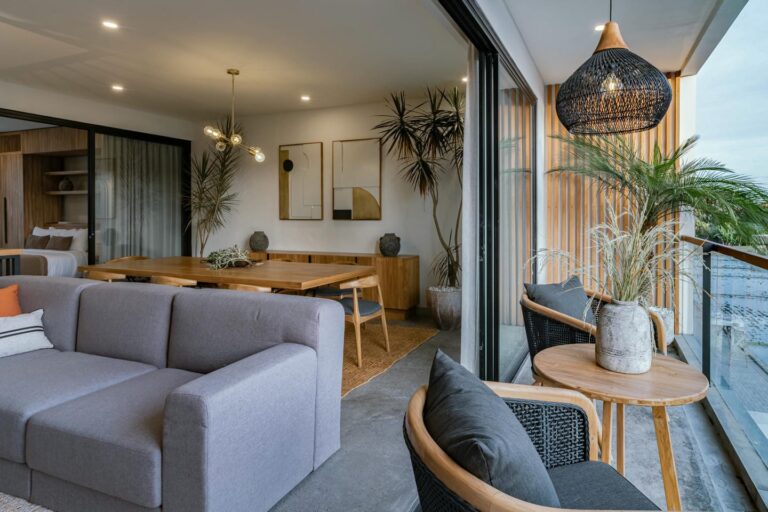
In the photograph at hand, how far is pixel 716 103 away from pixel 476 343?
353cm

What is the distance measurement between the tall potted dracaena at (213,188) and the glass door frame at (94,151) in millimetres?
143

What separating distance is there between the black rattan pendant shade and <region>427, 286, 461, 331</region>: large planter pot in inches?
105

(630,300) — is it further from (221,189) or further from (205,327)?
(221,189)

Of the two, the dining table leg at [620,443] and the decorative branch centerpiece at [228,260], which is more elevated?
the decorative branch centerpiece at [228,260]

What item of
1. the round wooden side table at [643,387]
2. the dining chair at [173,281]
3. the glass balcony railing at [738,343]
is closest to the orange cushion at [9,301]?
the dining chair at [173,281]

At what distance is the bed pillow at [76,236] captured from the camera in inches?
236

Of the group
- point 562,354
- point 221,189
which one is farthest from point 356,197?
point 562,354

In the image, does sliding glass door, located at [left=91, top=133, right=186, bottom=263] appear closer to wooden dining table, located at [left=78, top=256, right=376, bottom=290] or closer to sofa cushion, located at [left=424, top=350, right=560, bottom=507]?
wooden dining table, located at [left=78, top=256, right=376, bottom=290]

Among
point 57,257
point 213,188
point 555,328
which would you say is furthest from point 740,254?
point 57,257

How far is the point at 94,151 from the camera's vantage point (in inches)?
234

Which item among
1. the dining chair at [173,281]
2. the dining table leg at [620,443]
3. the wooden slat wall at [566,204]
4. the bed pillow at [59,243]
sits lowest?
the dining table leg at [620,443]

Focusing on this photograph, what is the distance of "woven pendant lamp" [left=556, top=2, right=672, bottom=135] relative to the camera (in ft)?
6.75

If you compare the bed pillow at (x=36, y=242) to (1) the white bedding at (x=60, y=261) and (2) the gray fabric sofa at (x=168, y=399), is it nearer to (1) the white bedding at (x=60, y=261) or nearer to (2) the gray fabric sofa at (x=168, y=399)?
(1) the white bedding at (x=60, y=261)

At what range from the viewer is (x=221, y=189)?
6758 millimetres
